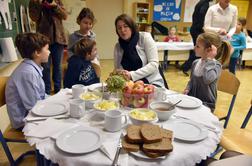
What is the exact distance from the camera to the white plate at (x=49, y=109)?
1254mm

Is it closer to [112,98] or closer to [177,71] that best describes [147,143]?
[112,98]

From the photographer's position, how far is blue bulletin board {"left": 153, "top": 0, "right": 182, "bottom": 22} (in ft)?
19.0

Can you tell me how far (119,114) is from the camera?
1.09 m

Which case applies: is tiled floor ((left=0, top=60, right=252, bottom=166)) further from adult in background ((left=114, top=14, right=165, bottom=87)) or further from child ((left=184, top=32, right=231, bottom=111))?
adult in background ((left=114, top=14, right=165, bottom=87))

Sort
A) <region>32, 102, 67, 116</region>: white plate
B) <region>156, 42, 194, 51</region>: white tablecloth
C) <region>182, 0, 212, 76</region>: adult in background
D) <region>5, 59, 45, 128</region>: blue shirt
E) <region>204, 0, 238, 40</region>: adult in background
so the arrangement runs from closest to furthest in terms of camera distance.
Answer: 1. <region>32, 102, 67, 116</region>: white plate
2. <region>5, 59, 45, 128</region>: blue shirt
3. <region>204, 0, 238, 40</region>: adult in background
4. <region>182, 0, 212, 76</region>: adult in background
5. <region>156, 42, 194, 51</region>: white tablecloth

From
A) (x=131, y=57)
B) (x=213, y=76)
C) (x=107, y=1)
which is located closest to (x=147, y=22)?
(x=107, y=1)

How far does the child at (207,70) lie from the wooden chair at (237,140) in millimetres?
285

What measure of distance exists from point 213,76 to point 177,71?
3263 millimetres

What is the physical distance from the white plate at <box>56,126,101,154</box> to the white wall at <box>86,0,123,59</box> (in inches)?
193

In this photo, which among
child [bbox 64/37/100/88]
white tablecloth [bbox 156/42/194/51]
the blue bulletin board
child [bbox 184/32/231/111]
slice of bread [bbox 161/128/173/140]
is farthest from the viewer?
the blue bulletin board

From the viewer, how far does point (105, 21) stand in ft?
18.6

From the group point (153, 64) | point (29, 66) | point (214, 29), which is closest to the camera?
point (29, 66)

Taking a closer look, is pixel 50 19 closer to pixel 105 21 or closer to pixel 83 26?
pixel 83 26

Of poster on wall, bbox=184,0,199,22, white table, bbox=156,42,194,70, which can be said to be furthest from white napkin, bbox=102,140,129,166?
poster on wall, bbox=184,0,199,22
